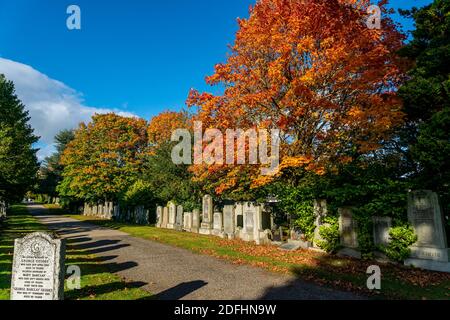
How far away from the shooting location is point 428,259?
10.7 m

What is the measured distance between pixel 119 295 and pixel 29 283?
6.18 ft

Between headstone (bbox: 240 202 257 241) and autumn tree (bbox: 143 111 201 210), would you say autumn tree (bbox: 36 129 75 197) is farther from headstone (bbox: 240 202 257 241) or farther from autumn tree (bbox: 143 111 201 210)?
headstone (bbox: 240 202 257 241)

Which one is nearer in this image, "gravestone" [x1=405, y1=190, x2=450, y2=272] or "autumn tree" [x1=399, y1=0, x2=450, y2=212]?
"autumn tree" [x1=399, y1=0, x2=450, y2=212]

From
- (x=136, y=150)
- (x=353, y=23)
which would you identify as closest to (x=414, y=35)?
(x=353, y=23)

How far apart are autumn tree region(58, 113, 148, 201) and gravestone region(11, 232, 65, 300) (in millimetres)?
33709

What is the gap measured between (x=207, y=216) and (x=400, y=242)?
46.2 ft

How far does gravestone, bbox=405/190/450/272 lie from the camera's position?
10.5 m

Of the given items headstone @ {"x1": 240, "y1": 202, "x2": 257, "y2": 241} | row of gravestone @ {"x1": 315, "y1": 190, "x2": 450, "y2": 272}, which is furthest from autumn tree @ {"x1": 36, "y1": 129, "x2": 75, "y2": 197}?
row of gravestone @ {"x1": 315, "y1": 190, "x2": 450, "y2": 272}

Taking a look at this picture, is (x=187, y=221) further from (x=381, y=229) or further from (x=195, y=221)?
(x=381, y=229)

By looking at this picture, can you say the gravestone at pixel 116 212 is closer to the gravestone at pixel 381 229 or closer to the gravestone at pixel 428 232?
the gravestone at pixel 381 229

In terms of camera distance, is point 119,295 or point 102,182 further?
point 102,182

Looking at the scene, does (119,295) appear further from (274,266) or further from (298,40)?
(298,40)

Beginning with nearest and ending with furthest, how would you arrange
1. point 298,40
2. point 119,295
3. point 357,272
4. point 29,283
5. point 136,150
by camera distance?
point 29,283
point 119,295
point 357,272
point 298,40
point 136,150

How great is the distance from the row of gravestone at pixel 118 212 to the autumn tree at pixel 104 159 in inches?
65.9
